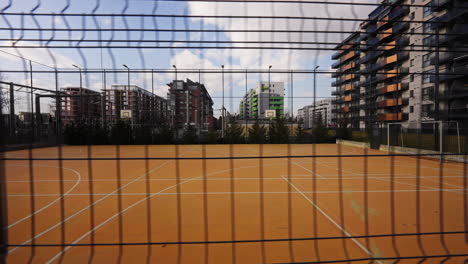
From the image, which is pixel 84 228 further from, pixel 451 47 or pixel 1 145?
pixel 451 47

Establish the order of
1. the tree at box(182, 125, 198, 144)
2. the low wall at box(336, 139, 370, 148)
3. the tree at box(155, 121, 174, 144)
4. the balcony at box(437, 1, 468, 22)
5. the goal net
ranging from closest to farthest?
the balcony at box(437, 1, 468, 22) < the goal net < the low wall at box(336, 139, 370, 148) < the tree at box(155, 121, 174, 144) < the tree at box(182, 125, 198, 144)

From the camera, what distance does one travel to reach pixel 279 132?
17578mm

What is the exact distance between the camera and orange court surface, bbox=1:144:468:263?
2465 mm

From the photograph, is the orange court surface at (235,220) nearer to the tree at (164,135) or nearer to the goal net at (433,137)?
the goal net at (433,137)

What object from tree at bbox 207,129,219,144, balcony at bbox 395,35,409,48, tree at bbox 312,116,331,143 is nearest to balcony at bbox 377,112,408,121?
tree at bbox 312,116,331,143

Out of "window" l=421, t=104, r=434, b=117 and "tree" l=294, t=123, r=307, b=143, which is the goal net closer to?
"window" l=421, t=104, r=434, b=117

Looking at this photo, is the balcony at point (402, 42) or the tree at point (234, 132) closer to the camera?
the balcony at point (402, 42)

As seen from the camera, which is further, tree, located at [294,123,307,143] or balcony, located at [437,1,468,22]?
tree, located at [294,123,307,143]

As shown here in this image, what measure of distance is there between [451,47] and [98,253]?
4838 millimetres

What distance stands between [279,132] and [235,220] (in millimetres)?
14798

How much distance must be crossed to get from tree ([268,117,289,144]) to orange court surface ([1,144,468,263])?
11445mm

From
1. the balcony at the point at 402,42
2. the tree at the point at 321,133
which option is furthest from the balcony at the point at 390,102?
the balcony at the point at 402,42

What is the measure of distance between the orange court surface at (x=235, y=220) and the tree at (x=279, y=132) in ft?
37.5

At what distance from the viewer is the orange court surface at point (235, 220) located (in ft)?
8.09
